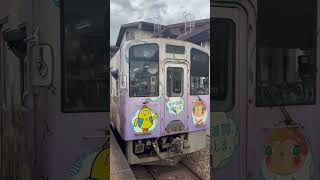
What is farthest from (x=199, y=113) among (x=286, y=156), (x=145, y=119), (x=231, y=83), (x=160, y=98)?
(x=231, y=83)

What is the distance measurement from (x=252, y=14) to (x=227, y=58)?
35 centimetres

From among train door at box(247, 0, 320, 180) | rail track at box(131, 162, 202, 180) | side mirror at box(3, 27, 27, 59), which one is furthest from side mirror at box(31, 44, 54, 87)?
rail track at box(131, 162, 202, 180)

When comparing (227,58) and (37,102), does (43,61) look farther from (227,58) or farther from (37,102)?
(227,58)

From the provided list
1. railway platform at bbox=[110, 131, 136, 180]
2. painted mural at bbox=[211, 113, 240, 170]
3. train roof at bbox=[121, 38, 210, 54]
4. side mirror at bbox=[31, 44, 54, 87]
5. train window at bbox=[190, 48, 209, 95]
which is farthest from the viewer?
train window at bbox=[190, 48, 209, 95]

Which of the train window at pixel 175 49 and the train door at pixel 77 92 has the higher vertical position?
the train window at pixel 175 49

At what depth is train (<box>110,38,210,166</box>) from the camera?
7078 mm

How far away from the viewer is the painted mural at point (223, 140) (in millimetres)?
2395

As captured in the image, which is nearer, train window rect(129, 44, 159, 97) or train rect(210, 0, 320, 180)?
train rect(210, 0, 320, 180)

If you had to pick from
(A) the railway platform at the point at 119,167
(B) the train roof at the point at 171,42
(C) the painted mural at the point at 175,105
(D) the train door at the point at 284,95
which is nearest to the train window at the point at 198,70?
(B) the train roof at the point at 171,42

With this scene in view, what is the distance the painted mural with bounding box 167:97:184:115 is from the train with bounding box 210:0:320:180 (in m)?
4.84

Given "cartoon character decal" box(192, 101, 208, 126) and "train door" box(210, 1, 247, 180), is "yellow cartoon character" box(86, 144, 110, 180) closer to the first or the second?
"train door" box(210, 1, 247, 180)

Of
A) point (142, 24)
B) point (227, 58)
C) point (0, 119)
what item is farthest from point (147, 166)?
point (227, 58)

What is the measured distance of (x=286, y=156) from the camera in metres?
2.57

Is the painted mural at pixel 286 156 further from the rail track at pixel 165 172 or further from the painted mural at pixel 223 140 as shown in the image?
the rail track at pixel 165 172
